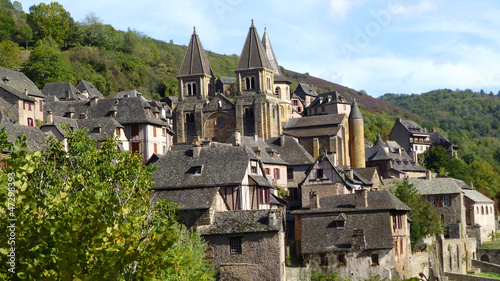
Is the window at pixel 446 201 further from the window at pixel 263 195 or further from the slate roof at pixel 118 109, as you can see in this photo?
the slate roof at pixel 118 109

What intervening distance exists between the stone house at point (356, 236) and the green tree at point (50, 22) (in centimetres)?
10327

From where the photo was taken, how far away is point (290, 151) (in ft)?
245

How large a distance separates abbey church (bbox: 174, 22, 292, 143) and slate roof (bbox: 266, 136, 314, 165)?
36.4 ft

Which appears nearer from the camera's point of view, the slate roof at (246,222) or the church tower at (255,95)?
the slate roof at (246,222)

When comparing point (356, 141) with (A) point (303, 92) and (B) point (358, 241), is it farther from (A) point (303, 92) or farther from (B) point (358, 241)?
(A) point (303, 92)

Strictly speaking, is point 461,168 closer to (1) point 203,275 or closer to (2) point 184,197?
(2) point 184,197

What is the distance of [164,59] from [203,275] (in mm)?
133895

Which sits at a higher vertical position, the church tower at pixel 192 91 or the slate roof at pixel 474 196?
the church tower at pixel 192 91

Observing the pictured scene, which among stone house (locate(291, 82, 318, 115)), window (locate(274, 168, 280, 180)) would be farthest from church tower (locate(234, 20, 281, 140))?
stone house (locate(291, 82, 318, 115))

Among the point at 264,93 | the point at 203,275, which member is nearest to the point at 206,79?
the point at 264,93

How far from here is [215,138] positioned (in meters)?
92.4

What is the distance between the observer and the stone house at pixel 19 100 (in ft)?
222

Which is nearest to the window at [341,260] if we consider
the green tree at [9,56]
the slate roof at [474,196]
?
the slate roof at [474,196]

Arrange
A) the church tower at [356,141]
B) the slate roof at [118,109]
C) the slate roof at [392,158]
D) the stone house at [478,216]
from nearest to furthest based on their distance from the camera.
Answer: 1. the slate roof at [118,109]
2. the stone house at [478,216]
3. the church tower at [356,141]
4. the slate roof at [392,158]
